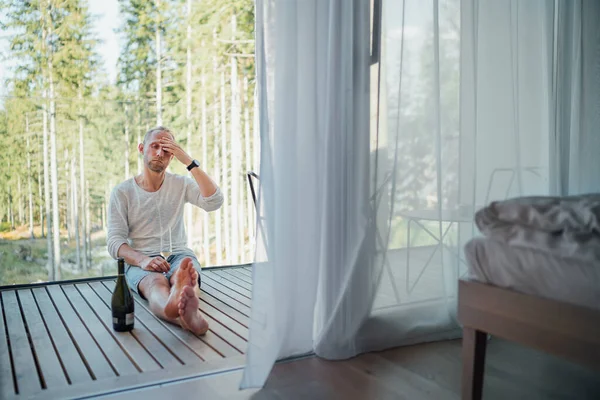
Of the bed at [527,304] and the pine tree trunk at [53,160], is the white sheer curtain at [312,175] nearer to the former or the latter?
the bed at [527,304]

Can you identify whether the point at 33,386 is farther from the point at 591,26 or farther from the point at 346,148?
the point at 591,26

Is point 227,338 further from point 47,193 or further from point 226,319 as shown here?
point 47,193

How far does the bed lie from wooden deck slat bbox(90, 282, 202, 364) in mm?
1132

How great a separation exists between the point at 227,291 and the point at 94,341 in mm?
1179

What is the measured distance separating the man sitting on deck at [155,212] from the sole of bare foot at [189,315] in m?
0.47

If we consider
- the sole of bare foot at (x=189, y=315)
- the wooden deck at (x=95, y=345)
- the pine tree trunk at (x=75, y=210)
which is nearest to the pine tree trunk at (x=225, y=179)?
the pine tree trunk at (x=75, y=210)

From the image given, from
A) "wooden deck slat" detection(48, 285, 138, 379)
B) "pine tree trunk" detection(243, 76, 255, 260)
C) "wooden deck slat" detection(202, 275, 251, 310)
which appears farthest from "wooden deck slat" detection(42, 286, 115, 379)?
"pine tree trunk" detection(243, 76, 255, 260)

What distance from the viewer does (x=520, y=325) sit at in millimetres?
1486

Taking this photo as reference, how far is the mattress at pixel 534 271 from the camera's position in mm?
1336

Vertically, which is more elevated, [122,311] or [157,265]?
[157,265]

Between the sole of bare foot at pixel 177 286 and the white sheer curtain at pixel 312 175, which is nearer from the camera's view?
the white sheer curtain at pixel 312 175

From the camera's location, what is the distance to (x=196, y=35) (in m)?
5.59

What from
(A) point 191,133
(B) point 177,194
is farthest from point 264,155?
(A) point 191,133

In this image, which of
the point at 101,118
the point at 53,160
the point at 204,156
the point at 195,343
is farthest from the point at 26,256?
the point at 195,343
